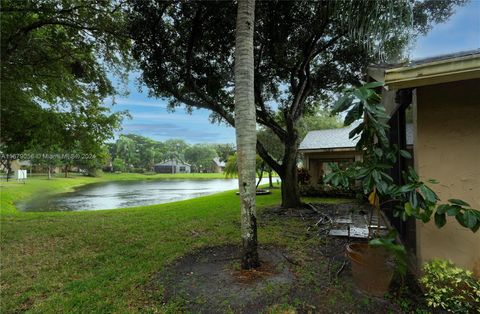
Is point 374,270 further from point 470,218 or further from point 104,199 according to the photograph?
point 104,199

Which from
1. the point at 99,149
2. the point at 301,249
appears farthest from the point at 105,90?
the point at 301,249

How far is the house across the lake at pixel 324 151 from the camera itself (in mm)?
13383

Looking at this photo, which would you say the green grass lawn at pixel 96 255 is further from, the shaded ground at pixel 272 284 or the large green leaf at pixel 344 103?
the large green leaf at pixel 344 103

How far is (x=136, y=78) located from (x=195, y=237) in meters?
5.87

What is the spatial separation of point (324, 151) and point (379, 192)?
11.3 m

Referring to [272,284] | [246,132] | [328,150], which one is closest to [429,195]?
[272,284]

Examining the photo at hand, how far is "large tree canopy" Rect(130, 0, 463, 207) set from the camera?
22.5 ft

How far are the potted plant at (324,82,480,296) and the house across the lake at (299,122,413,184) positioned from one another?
34.7 feet

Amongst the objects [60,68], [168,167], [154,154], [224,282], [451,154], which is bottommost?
[224,282]

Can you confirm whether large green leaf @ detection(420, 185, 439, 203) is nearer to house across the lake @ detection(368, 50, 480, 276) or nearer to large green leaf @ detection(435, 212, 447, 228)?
large green leaf @ detection(435, 212, 447, 228)

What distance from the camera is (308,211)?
352 inches

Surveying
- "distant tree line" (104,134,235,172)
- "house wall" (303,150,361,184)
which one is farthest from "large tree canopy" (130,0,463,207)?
"distant tree line" (104,134,235,172)

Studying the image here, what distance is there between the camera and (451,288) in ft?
9.12

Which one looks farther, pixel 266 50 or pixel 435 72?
pixel 266 50
